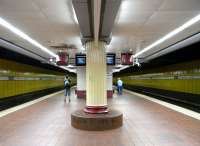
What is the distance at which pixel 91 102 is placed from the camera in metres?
7.50

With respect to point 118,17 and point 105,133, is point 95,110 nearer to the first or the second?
point 105,133

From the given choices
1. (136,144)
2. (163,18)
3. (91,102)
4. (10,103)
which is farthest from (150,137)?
(10,103)

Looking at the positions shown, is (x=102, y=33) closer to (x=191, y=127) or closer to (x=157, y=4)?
(x=157, y=4)

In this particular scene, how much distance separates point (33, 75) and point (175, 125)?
14.2m

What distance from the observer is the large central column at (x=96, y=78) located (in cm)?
746

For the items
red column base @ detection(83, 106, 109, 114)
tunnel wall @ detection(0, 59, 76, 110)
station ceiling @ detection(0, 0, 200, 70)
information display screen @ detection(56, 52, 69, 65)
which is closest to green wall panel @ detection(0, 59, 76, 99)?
tunnel wall @ detection(0, 59, 76, 110)

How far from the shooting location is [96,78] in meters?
7.48

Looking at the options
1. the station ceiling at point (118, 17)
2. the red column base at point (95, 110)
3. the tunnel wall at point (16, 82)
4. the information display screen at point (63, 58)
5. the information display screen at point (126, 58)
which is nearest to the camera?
the station ceiling at point (118, 17)

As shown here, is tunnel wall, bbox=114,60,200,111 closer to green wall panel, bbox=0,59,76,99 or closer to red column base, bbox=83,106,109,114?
red column base, bbox=83,106,109,114

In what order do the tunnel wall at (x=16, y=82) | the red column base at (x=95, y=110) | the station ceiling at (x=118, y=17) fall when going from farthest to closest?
the tunnel wall at (x=16, y=82) < the red column base at (x=95, y=110) < the station ceiling at (x=118, y=17)

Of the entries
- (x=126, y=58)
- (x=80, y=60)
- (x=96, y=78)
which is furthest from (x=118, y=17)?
(x=80, y=60)

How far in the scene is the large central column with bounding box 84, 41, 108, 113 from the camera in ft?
24.5

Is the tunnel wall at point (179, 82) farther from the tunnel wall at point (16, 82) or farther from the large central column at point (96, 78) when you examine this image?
the tunnel wall at point (16, 82)

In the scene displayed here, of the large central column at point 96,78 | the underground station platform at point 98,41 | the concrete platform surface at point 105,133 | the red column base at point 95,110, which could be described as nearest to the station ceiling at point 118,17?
the underground station platform at point 98,41
